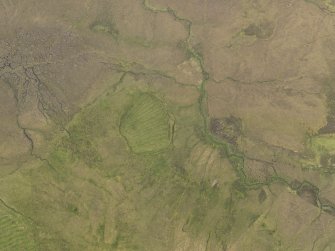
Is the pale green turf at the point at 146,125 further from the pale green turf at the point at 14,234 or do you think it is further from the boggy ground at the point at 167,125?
the pale green turf at the point at 14,234

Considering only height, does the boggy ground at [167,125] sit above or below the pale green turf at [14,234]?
above

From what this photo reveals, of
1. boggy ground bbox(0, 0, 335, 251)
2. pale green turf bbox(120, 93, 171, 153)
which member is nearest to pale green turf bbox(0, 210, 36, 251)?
boggy ground bbox(0, 0, 335, 251)

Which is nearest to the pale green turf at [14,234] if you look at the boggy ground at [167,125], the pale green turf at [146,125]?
the boggy ground at [167,125]

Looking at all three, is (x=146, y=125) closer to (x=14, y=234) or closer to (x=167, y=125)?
(x=167, y=125)

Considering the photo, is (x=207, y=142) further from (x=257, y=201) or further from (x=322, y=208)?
(x=322, y=208)

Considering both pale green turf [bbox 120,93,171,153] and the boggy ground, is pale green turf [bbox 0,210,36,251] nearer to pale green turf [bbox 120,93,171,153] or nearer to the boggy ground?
the boggy ground

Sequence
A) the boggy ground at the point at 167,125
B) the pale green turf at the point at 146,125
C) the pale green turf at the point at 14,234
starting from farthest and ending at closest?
the pale green turf at the point at 146,125, the boggy ground at the point at 167,125, the pale green turf at the point at 14,234

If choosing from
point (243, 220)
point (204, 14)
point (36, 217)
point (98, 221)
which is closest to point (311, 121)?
point (243, 220)

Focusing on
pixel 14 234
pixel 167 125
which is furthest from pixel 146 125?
pixel 14 234
